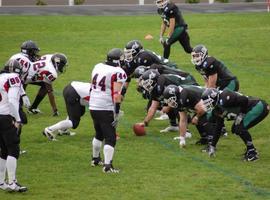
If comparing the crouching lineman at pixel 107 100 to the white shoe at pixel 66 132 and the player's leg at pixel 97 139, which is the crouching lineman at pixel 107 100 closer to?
the player's leg at pixel 97 139

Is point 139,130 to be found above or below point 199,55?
below

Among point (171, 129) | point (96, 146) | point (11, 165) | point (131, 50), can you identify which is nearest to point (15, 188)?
point (11, 165)

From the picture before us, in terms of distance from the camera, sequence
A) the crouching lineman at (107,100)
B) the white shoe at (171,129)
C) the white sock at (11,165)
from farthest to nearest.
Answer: the white shoe at (171,129) → the crouching lineman at (107,100) → the white sock at (11,165)

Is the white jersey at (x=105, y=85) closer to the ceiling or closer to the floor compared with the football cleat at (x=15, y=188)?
closer to the ceiling

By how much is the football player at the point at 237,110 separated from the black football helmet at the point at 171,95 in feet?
2.48

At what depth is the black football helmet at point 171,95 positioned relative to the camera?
14.2 m

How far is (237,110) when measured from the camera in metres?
13.7

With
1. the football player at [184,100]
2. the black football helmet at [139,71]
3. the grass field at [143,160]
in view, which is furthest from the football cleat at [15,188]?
the black football helmet at [139,71]

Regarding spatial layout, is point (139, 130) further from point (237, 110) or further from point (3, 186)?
point (3, 186)

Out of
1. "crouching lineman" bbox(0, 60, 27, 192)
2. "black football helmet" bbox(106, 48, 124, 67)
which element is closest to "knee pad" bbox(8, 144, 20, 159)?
"crouching lineman" bbox(0, 60, 27, 192)

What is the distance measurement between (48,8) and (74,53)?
11735 mm

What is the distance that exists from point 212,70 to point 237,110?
214 centimetres

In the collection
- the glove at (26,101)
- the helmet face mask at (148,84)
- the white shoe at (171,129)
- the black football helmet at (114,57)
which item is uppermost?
the black football helmet at (114,57)

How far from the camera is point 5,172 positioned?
41.2 feet
